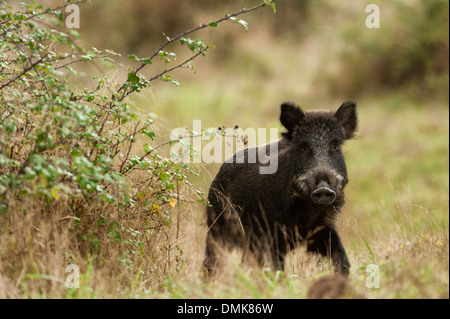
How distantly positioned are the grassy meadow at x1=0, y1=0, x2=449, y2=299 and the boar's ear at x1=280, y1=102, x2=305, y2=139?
581 mm

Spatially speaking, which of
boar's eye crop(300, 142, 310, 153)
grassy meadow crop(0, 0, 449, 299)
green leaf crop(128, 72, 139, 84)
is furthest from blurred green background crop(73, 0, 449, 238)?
green leaf crop(128, 72, 139, 84)

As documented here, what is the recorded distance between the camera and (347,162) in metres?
13.6


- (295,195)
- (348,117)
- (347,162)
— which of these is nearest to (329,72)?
(347,162)

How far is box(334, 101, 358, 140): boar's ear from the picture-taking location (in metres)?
6.11

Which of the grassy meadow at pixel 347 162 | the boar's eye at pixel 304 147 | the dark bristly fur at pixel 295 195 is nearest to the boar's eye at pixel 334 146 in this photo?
the dark bristly fur at pixel 295 195

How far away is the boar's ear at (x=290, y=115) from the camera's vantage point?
6016mm

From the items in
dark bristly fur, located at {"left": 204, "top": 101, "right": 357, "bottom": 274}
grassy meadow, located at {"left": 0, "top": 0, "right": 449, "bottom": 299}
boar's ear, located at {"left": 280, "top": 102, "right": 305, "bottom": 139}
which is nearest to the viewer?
grassy meadow, located at {"left": 0, "top": 0, "right": 449, "bottom": 299}

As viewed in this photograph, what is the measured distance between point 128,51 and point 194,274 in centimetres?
1800

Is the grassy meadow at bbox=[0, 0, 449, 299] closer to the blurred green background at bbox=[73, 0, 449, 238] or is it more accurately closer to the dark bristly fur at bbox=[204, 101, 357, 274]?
the blurred green background at bbox=[73, 0, 449, 238]

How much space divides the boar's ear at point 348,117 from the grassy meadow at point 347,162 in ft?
0.46

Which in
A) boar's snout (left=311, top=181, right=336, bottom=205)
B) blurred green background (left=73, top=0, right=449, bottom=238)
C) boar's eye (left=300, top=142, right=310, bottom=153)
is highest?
blurred green background (left=73, top=0, right=449, bottom=238)

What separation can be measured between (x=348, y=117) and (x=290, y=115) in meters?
0.57

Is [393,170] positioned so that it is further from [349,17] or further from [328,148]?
[349,17]

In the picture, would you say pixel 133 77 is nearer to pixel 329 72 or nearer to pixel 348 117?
pixel 348 117
